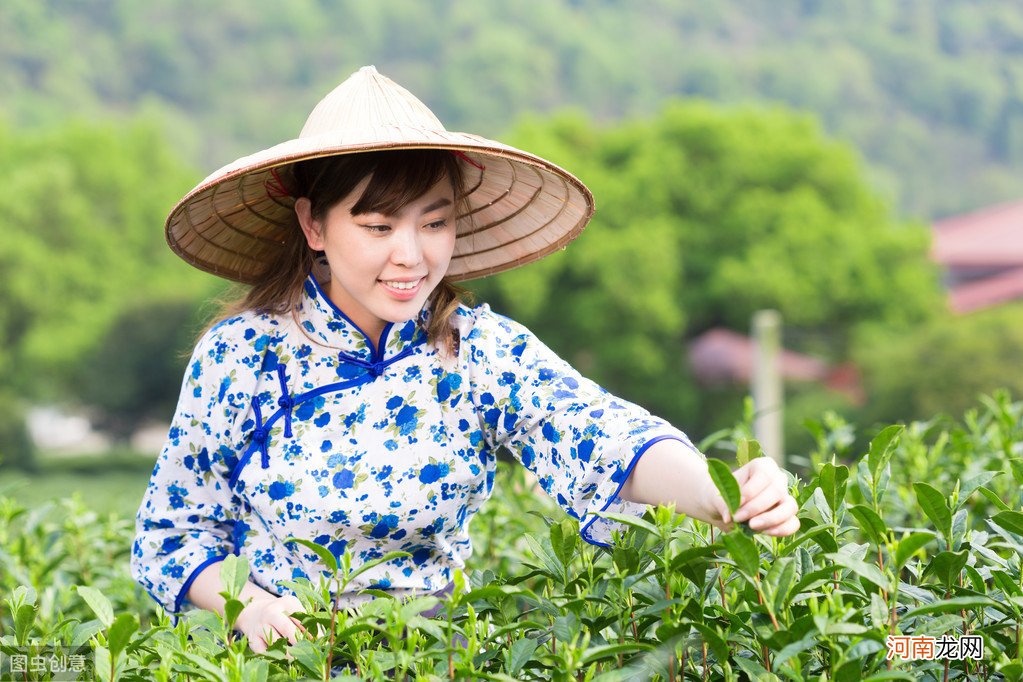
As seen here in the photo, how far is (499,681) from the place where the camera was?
1.04 metres

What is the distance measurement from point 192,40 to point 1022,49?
4268cm

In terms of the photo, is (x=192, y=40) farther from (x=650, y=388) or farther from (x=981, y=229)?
(x=650, y=388)

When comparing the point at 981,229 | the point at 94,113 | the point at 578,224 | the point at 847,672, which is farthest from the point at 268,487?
the point at 94,113

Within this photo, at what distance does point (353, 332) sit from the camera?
1774 mm

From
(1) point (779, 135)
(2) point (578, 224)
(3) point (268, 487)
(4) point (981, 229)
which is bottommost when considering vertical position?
(3) point (268, 487)

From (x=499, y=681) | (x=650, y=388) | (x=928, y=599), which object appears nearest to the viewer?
(x=499, y=681)

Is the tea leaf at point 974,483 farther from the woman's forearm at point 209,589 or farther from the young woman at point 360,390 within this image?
the woman's forearm at point 209,589

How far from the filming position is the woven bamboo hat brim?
1.63 meters

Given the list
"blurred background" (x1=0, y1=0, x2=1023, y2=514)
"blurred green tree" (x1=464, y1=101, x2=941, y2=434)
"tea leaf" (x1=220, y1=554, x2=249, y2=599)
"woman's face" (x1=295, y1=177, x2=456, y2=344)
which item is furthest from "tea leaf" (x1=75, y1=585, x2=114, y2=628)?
"blurred green tree" (x1=464, y1=101, x2=941, y2=434)

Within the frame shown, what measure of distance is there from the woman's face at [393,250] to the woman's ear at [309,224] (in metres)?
0.05

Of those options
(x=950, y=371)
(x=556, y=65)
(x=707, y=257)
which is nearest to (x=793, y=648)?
(x=950, y=371)

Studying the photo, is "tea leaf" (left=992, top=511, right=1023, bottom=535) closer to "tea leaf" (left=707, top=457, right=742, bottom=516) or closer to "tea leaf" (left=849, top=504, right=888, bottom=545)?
"tea leaf" (left=849, top=504, right=888, bottom=545)

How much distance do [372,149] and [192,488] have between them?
573 millimetres

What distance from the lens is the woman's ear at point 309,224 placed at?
179 cm
